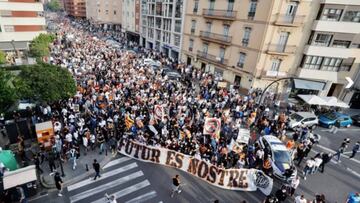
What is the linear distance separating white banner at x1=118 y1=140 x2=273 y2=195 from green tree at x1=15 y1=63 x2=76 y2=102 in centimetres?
691

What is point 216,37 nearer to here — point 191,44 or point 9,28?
point 191,44

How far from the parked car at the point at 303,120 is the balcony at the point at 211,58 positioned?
13586mm

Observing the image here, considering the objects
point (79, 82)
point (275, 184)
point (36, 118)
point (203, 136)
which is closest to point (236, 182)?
point (275, 184)

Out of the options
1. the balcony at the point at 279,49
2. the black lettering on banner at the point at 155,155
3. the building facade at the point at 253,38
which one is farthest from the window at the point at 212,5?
the black lettering on banner at the point at 155,155

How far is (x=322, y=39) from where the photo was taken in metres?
26.5

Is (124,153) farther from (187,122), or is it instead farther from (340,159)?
(340,159)

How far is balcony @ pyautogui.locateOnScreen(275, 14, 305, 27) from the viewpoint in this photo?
25.0 metres

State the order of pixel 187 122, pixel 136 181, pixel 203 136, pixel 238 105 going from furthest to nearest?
pixel 238 105 < pixel 187 122 < pixel 203 136 < pixel 136 181

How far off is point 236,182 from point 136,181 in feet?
19.9

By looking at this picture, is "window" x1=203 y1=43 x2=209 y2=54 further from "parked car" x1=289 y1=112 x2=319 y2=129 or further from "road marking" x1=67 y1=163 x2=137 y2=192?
"road marking" x1=67 y1=163 x2=137 y2=192

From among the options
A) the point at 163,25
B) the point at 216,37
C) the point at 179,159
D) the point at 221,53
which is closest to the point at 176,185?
the point at 179,159

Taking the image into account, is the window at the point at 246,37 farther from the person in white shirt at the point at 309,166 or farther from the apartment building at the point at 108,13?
the apartment building at the point at 108,13

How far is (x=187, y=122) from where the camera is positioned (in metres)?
17.9

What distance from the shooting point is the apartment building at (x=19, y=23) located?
3400 cm
